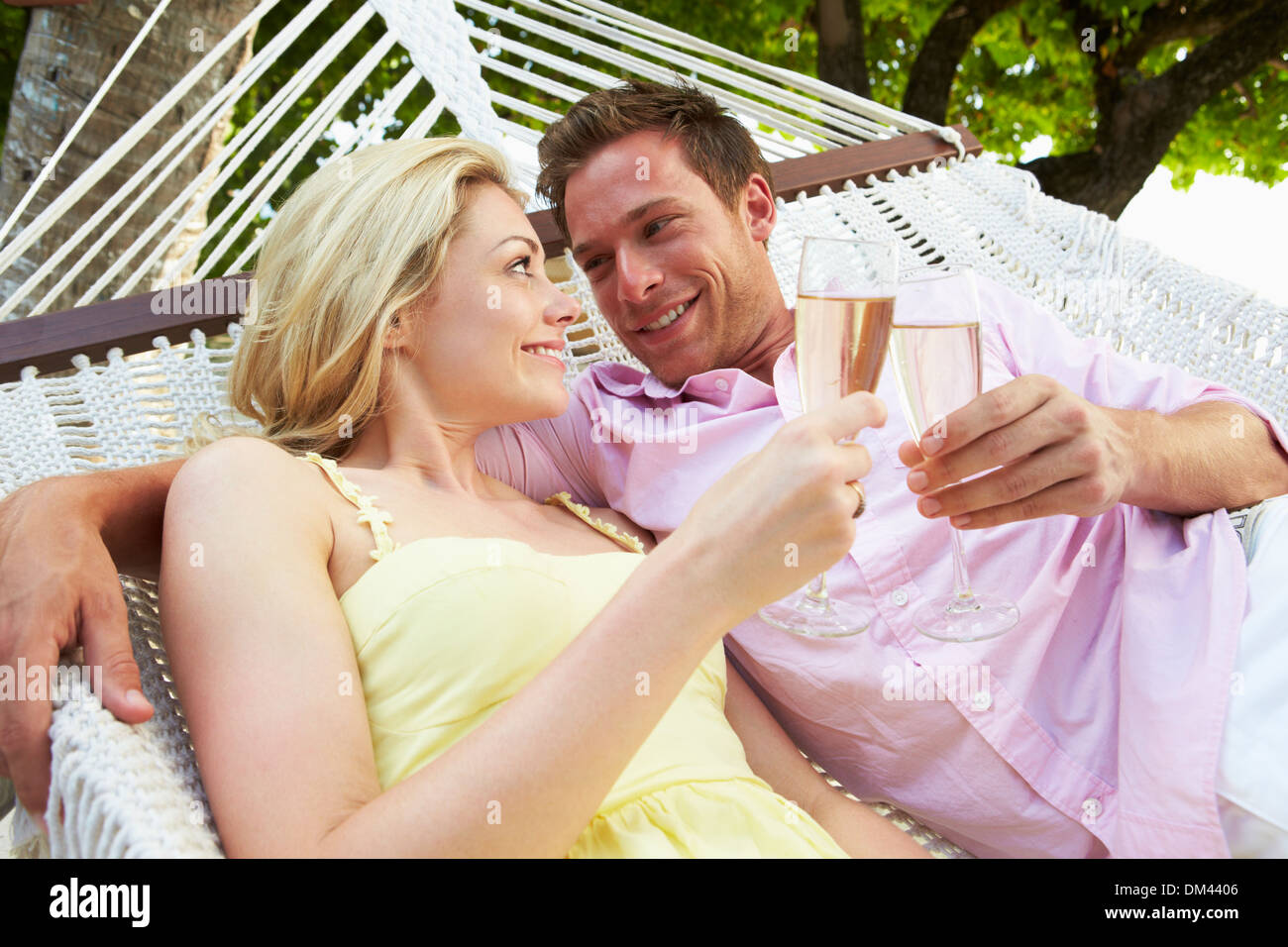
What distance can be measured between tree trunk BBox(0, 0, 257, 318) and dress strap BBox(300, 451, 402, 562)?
184 centimetres

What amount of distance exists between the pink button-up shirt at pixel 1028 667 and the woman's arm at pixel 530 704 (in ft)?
2.08

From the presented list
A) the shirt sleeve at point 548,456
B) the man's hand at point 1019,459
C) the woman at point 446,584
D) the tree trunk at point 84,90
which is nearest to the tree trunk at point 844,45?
the tree trunk at point 84,90

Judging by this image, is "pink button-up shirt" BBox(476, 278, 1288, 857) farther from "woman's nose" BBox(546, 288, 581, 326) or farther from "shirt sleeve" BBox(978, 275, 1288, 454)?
"woman's nose" BBox(546, 288, 581, 326)

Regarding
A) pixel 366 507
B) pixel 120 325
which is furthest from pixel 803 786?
pixel 120 325

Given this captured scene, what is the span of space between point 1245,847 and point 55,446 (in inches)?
68.0

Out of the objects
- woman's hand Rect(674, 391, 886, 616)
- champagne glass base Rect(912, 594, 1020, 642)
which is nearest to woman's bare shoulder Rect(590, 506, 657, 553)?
champagne glass base Rect(912, 594, 1020, 642)

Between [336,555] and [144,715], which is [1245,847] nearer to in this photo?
[336,555]

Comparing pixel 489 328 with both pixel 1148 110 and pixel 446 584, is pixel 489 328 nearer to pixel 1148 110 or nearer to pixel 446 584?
pixel 446 584

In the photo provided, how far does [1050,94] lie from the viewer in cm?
695

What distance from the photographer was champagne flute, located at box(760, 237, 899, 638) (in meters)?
1.08

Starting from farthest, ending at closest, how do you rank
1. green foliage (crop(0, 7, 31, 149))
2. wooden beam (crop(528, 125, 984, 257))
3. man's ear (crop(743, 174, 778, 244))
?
green foliage (crop(0, 7, 31, 149)) < wooden beam (crop(528, 125, 984, 257)) < man's ear (crop(743, 174, 778, 244))

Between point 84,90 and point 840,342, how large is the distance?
268 cm

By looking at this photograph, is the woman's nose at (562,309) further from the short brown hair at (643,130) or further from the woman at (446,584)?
the short brown hair at (643,130)
